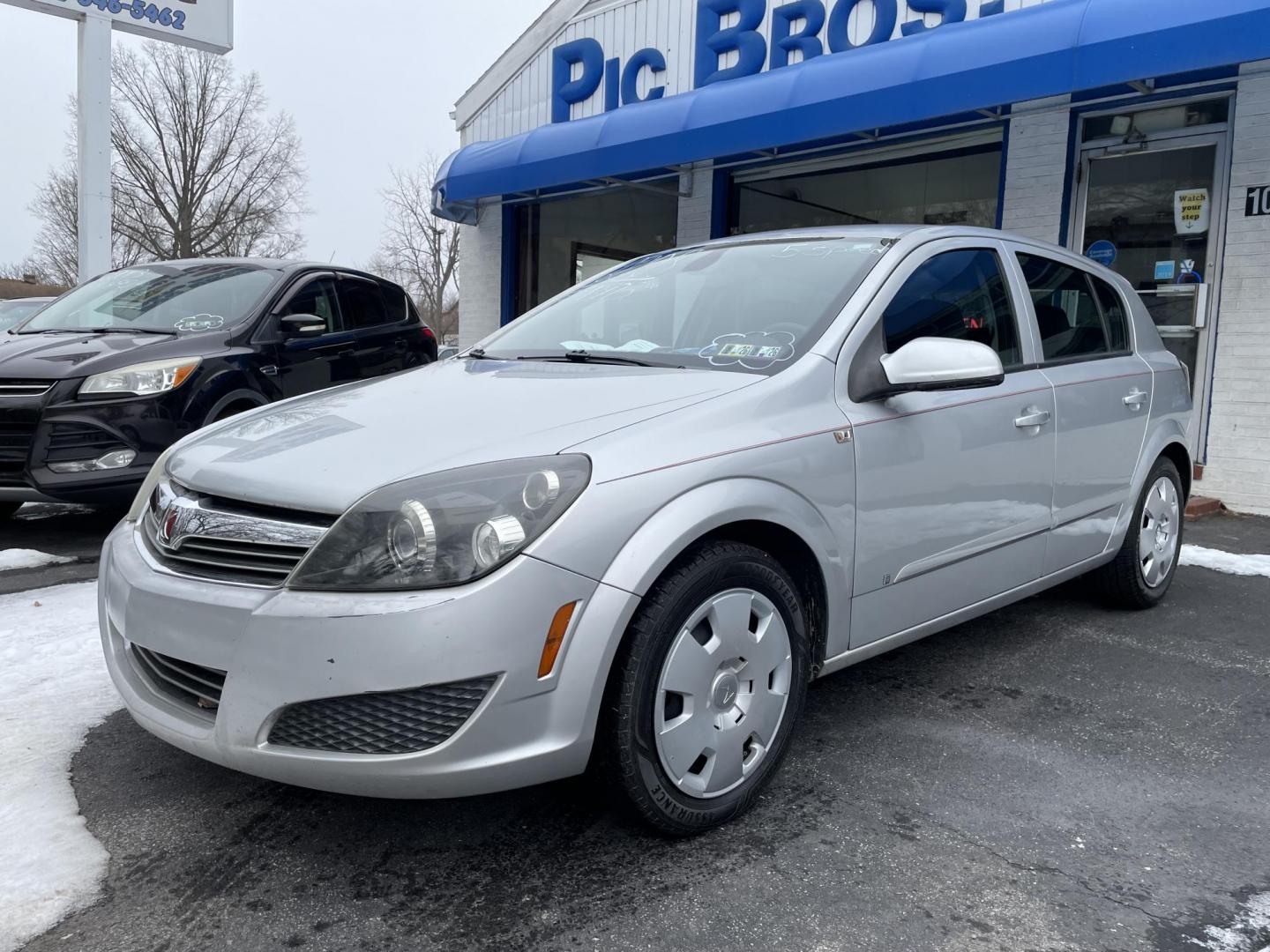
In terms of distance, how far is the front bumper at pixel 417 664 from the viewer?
1918 millimetres

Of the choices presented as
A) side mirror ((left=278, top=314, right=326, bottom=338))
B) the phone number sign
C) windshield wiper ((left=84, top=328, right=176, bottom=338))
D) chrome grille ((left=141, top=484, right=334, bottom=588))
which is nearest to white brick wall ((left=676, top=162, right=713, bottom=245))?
side mirror ((left=278, top=314, right=326, bottom=338))

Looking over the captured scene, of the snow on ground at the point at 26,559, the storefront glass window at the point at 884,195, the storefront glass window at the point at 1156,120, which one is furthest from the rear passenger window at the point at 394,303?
the storefront glass window at the point at 1156,120

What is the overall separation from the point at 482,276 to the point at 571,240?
125cm

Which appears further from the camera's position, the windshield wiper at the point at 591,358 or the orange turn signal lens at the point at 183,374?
the orange turn signal lens at the point at 183,374

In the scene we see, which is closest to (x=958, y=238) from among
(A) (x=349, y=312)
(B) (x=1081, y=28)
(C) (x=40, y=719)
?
(C) (x=40, y=719)

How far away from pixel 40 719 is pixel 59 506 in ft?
13.4

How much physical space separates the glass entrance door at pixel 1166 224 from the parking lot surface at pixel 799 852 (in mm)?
4816

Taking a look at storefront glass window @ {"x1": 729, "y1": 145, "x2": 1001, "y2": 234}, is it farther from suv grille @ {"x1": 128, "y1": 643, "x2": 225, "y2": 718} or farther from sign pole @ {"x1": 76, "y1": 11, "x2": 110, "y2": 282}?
suv grille @ {"x1": 128, "y1": 643, "x2": 225, "y2": 718}

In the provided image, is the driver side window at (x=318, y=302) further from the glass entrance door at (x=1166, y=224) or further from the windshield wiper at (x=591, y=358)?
the glass entrance door at (x=1166, y=224)

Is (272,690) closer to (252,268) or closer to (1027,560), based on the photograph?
(1027,560)

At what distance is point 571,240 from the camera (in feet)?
41.6

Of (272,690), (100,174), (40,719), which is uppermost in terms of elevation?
(100,174)

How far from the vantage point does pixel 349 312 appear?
6820mm

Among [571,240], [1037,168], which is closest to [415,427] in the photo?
[1037,168]
